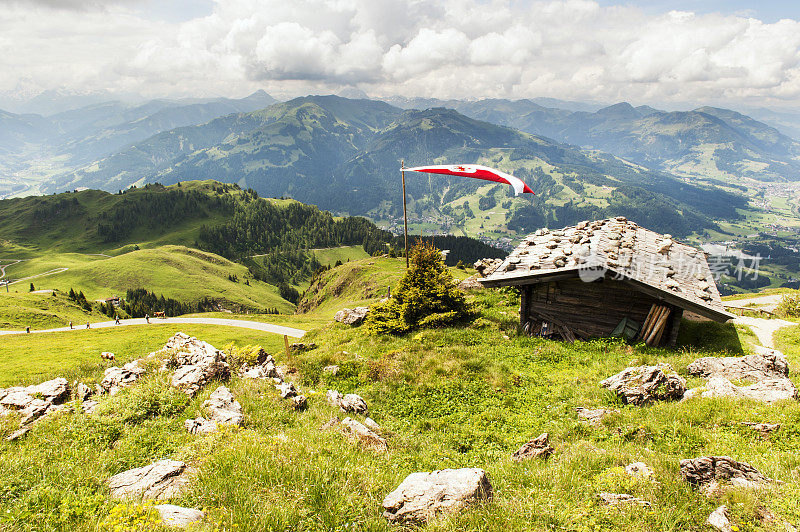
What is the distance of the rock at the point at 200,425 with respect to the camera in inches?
355

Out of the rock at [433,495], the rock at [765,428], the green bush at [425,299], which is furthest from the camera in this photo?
the green bush at [425,299]

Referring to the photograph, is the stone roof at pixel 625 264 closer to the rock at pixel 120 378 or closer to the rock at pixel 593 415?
the rock at pixel 593 415

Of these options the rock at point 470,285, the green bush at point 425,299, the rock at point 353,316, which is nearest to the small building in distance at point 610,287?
the green bush at point 425,299

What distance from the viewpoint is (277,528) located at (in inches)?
208

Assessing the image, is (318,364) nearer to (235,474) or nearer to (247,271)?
(235,474)

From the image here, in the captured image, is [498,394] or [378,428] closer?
[378,428]

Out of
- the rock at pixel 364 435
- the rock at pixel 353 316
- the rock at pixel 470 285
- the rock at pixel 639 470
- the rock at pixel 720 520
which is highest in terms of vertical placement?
the rock at pixel 720 520

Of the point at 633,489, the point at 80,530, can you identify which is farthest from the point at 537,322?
the point at 80,530

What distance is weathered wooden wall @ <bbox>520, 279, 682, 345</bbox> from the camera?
17.3 meters

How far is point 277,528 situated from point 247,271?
198m

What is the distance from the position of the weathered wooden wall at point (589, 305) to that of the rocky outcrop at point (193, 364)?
15957mm

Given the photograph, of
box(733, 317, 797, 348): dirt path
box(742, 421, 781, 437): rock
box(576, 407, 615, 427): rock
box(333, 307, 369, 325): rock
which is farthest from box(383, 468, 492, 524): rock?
box(733, 317, 797, 348): dirt path

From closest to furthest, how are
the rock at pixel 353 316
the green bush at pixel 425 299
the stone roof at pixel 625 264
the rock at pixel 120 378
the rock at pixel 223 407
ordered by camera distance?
the rock at pixel 223 407 → the rock at pixel 120 378 → the stone roof at pixel 625 264 → the green bush at pixel 425 299 → the rock at pixel 353 316

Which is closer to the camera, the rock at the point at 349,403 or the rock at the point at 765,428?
the rock at the point at 765,428
